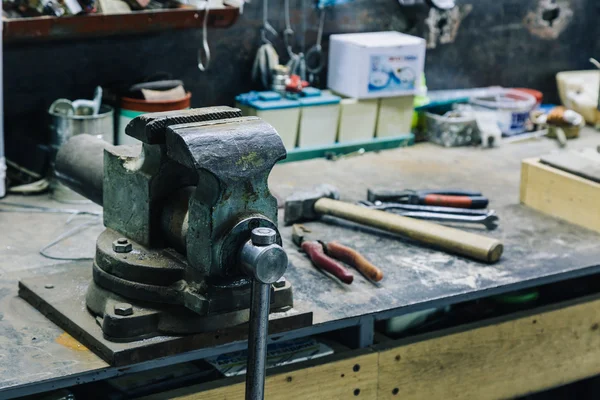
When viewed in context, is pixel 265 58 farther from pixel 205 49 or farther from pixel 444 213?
pixel 444 213

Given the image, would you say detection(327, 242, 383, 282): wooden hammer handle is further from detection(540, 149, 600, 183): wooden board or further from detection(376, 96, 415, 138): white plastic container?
detection(376, 96, 415, 138): white plastic container

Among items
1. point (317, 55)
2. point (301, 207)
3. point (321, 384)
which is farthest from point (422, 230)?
point (317, 55)

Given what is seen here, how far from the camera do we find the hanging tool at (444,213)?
2.27m

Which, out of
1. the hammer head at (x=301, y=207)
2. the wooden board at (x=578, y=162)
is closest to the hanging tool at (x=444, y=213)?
the hammer head at (x=301, y=207)

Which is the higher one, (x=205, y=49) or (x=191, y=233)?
(x=205, y=49)

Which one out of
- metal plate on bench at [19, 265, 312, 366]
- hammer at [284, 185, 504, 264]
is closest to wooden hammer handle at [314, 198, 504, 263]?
hammer at [284, 185, 504, 264]

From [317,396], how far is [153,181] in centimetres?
56

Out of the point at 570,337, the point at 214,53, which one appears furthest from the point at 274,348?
the point at 214,53

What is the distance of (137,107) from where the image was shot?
2.50 metres

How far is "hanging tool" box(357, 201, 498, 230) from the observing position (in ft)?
7.45

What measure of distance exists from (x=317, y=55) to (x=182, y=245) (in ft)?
4.93

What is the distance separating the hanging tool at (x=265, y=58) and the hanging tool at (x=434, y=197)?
2.08ft

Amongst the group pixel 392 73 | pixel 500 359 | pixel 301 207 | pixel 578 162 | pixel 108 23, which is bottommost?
pixel 500 359

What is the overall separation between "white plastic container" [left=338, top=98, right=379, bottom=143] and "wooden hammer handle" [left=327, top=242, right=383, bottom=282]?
0.93 meters
